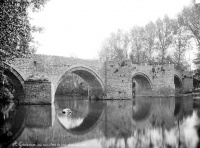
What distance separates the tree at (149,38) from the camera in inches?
1155

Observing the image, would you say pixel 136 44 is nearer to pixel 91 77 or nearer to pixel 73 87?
pixel 73 87

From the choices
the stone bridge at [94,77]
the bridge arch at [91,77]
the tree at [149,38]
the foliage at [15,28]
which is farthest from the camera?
the tree at [149,38]

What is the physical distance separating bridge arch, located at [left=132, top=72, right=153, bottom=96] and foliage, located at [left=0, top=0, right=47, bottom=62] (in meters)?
17.1

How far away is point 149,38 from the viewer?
2959 cm

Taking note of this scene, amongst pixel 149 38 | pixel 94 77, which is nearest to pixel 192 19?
pixel 149 38

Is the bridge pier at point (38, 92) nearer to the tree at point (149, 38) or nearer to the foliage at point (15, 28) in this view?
the foliage at point (15, 28)

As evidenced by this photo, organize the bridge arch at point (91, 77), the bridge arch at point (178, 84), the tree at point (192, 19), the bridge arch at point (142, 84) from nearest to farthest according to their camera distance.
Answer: the bridge arch at point (91, 77) → the tree at point (192, 19) → the bridge arch at point (142, 84) → the bridge arch at point (178, 84)

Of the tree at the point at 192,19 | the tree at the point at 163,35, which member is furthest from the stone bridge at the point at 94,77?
the tree at the point at 192,19

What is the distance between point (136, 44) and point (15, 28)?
26.5 meters

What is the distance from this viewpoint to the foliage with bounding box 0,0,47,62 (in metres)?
5.89

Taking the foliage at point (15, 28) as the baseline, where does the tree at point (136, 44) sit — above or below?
above

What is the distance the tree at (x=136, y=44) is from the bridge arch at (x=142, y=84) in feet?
21.0

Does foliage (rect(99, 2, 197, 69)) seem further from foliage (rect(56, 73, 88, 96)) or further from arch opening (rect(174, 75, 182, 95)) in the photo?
foliage (rect(56, 73, 88, 96))

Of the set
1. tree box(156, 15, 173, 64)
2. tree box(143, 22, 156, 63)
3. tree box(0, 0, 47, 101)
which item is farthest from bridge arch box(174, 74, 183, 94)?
tree box(0, 0, 47, 101)
